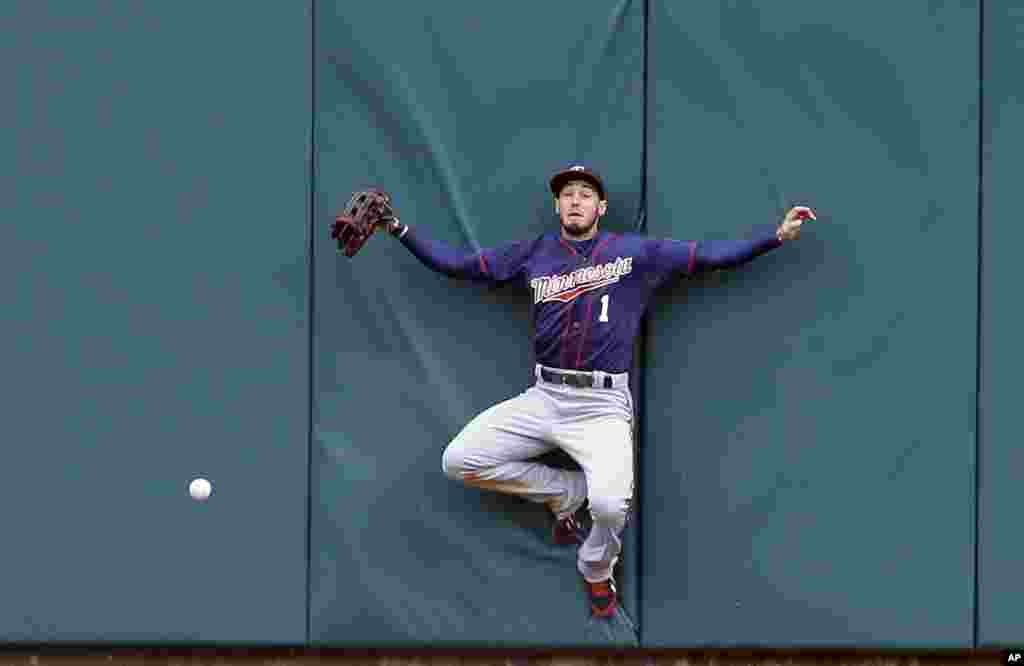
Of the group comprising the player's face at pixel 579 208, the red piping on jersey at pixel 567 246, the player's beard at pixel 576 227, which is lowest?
the red piping on jersey at pixel 567 246

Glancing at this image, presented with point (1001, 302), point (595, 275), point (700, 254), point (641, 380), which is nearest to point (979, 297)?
point (1001, 302)

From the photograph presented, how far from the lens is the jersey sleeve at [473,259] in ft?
20.6

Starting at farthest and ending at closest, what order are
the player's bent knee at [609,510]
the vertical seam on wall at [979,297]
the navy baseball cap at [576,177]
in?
the vertical seam on wall at [979,297], the navy baseball cap at [576,177], the player's bent knee at [609,510]

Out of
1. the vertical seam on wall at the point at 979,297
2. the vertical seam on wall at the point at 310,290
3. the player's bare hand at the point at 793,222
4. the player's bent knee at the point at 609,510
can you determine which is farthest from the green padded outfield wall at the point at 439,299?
the vertical seam on wall at the point at 979,297

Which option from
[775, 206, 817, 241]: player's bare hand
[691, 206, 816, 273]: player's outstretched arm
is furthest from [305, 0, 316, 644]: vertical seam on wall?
[775, 206, 817, 241]: player's bare hand

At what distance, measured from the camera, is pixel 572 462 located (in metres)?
6.50

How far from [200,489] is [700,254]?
229cm

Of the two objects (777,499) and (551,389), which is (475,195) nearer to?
(551,389)

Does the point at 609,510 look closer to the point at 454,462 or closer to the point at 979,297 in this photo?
the point at 454,462

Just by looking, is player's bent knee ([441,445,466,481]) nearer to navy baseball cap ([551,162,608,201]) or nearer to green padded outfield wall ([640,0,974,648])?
green padded outfield wall ([640,0,974,648])

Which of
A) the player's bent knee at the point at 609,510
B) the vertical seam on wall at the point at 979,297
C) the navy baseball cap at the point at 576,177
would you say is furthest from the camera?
the vertical seam on wall at the point at 979,297

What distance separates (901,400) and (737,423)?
2.26 ft

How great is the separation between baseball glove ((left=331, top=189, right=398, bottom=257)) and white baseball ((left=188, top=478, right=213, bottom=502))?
1150 millimetres

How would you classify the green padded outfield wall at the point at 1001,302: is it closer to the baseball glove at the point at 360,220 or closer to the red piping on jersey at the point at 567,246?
the red piping on jersey at the point at 567,246
